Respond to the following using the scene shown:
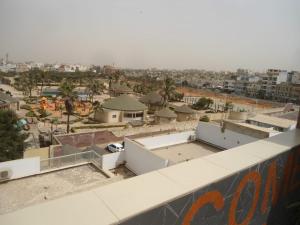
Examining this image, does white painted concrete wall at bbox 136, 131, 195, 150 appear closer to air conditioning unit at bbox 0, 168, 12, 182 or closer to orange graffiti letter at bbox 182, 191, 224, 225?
air conditioning unit at bbox 0, 168, 12, 182

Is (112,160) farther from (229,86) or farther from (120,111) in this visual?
(229,86)

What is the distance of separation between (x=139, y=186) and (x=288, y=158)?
236cm

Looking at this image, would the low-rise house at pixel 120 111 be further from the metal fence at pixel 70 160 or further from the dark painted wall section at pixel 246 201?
the dark painted wall section at pixel 246 201

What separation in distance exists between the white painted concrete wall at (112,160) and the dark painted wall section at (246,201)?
8.63 meters

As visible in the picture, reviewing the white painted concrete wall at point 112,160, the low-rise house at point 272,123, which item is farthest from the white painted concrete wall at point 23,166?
the low-rise house at point 272,123

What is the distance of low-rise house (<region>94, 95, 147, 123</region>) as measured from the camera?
31.1 metres

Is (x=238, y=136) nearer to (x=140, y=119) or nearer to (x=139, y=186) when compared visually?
(x=139, y=186)

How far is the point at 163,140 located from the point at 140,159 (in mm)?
2506

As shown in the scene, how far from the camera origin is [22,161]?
9.47 meters

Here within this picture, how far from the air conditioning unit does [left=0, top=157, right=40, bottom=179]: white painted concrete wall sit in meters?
0.14

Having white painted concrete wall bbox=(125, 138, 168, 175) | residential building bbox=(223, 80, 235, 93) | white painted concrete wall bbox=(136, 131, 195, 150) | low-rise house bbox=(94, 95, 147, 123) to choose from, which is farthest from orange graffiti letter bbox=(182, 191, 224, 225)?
residential building bbox=(223, 80, 235, 93)

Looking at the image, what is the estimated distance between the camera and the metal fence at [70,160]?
10.2 meters

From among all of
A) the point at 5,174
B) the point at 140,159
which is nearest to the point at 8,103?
the point at 5,174

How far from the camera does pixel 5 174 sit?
8984 millimetres
